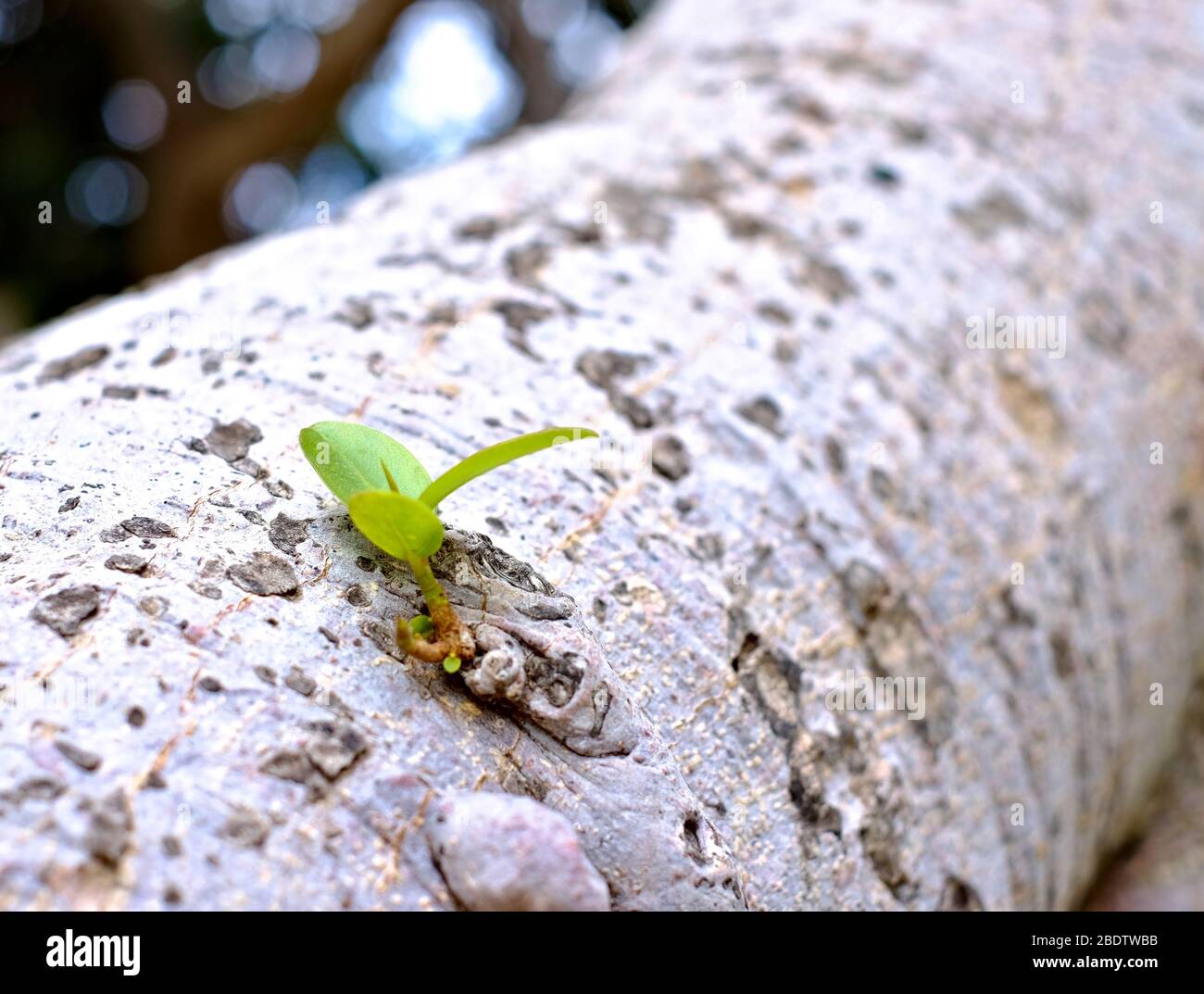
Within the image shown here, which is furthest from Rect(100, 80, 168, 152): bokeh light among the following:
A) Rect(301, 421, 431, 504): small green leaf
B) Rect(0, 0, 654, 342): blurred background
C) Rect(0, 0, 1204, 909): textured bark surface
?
Rect(301, 421, 431, 504): small green leaf

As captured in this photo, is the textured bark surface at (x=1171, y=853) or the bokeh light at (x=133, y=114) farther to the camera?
the bokeh light at (x=133, y=114)

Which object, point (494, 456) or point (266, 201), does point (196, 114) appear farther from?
point (494, 456)

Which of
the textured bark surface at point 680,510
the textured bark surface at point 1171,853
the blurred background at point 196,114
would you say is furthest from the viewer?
the blurred background at point 196,114

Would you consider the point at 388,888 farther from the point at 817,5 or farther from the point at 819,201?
the point at 817,5

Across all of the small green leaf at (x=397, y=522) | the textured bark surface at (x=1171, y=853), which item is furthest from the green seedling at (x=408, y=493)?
the textured bark surface at (x=1171, y=853)

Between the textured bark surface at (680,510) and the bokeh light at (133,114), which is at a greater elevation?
the bokeh light at (133,114)

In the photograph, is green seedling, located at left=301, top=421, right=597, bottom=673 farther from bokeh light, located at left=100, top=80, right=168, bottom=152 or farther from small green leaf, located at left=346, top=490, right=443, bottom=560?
bokeh light, located at left=100, top=80, right=168, bottom=152

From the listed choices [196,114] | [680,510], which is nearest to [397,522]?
[680,510]

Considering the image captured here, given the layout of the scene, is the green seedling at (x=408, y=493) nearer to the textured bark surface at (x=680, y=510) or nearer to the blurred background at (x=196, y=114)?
the textured bark surface at (x=680, y=510)
